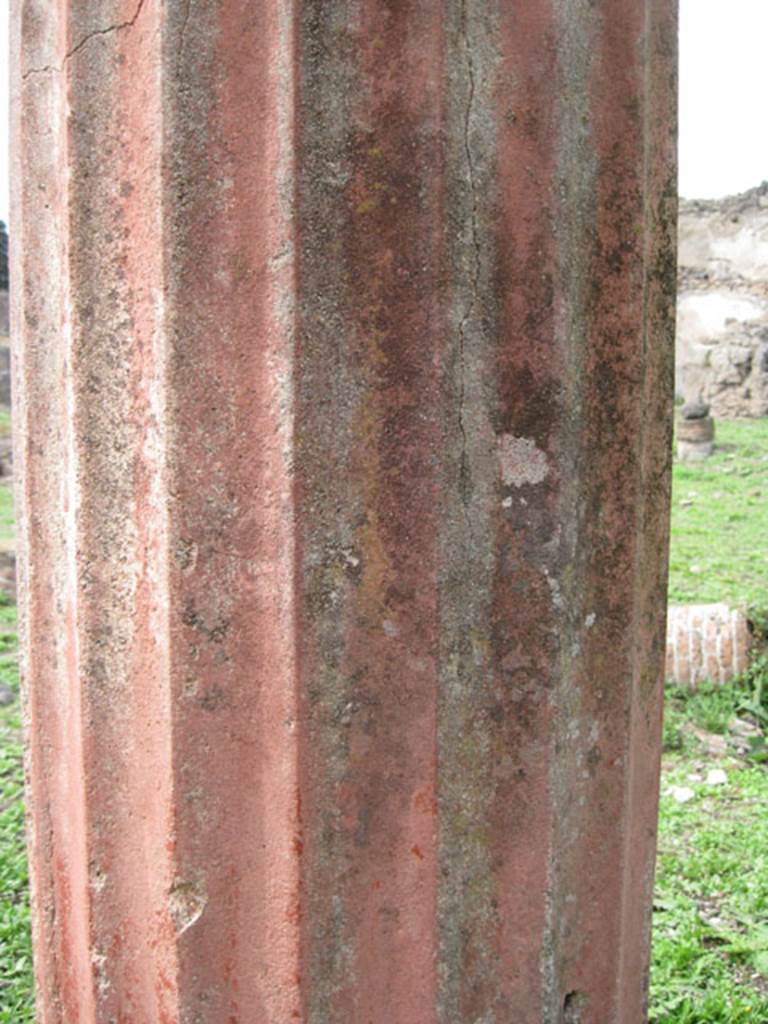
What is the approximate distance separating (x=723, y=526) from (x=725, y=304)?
654cm

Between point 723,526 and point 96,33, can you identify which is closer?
point 96,33

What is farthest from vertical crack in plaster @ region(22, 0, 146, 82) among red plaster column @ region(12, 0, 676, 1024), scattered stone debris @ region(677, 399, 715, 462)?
scattered stone debris @ region(677, 399, 715, 462)

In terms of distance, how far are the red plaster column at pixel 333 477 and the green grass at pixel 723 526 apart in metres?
3.47

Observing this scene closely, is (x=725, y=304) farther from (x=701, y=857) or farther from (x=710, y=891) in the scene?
(x=710, y=891)

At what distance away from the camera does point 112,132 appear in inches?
42.1

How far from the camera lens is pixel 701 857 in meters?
2.72

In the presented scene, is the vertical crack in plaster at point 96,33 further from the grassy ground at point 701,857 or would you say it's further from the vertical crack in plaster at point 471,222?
the grassy ground at point 701,857

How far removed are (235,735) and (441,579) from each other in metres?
0.26

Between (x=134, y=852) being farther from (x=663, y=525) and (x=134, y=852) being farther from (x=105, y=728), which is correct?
(x=663, y=525)

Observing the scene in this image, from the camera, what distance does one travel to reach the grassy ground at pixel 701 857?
2.13m

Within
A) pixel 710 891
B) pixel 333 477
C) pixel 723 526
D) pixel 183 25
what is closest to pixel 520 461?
pixel 333 477

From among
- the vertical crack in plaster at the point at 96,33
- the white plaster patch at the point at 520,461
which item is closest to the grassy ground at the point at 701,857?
the white plaster patch at the point at 520,461

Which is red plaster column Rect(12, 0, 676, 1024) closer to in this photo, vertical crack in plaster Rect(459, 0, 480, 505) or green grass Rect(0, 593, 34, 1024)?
vertical crack in plaster Rect(459, 0, 480, 505)

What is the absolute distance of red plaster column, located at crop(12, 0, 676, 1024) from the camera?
3.37 ft
